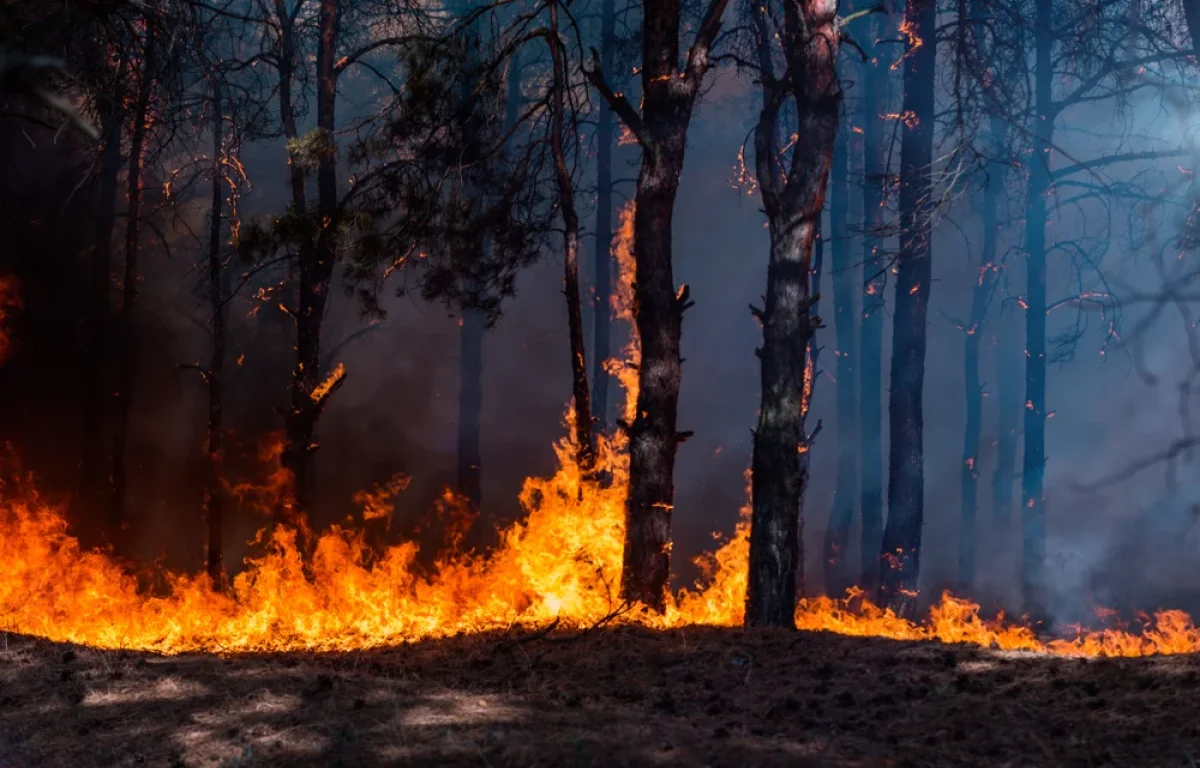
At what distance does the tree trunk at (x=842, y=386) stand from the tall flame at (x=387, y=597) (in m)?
8.32

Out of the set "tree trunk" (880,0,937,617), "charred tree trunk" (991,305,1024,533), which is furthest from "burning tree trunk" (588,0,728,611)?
"charred tree trunk" (991,305,1024,533)

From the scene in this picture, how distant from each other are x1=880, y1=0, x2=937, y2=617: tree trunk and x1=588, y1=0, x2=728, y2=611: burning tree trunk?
17.9 ft

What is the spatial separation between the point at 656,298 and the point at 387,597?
15.9 feet

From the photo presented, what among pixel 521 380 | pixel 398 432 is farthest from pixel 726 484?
pixel 398 432

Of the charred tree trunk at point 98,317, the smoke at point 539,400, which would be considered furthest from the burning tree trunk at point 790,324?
the charred tree trunk at point 98,317

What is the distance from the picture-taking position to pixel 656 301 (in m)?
11.2

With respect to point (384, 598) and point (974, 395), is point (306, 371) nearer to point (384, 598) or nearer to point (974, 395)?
point (384, 598)

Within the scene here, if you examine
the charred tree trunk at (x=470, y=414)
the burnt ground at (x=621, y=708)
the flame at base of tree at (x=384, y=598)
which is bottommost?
the flame at base of tree at (x=384, y=598)

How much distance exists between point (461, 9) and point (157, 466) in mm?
14071

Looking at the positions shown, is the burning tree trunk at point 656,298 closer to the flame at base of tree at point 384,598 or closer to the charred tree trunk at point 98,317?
the flame at base of tree at point 384,598

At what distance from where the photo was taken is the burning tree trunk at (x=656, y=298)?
11.2 meters

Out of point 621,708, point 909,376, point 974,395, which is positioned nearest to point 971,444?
point 974,395

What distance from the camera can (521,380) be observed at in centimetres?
3344

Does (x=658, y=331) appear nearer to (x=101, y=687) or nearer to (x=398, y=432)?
(x=101, y=687)
